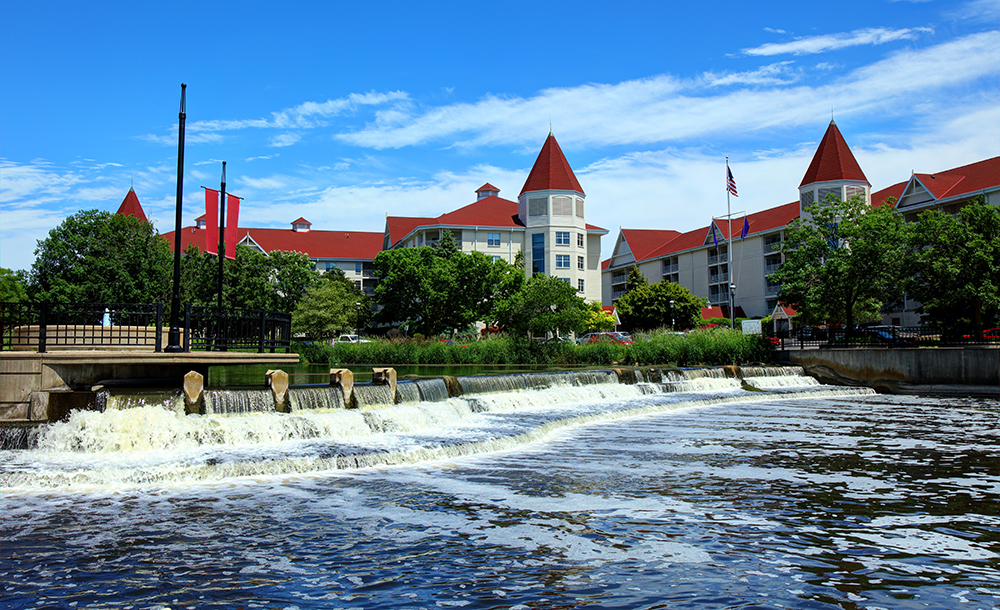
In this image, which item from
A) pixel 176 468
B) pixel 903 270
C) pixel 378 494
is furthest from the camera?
pixel 903 270

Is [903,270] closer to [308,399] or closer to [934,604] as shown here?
[308,399]

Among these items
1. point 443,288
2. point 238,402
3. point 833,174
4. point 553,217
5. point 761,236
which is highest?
point 833,174

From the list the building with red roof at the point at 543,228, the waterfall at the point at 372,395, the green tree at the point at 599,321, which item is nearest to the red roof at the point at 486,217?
the building with red roof at the point at 543,228

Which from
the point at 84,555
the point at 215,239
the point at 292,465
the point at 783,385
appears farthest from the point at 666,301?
the point at 84,555

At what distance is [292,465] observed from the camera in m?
11.6

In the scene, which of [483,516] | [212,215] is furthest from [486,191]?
[483,516]

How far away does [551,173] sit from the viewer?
2685 inches

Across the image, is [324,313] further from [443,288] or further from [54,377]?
[54,377]

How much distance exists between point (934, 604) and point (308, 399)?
1337 cm

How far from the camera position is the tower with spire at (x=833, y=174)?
61.4 meters

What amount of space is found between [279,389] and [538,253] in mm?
54521

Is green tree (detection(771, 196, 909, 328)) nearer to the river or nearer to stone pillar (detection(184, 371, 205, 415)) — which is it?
→ the river

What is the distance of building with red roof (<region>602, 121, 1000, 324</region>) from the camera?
2216 inches

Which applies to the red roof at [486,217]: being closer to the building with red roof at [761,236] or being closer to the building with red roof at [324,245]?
the building with red roof at [324,245]
